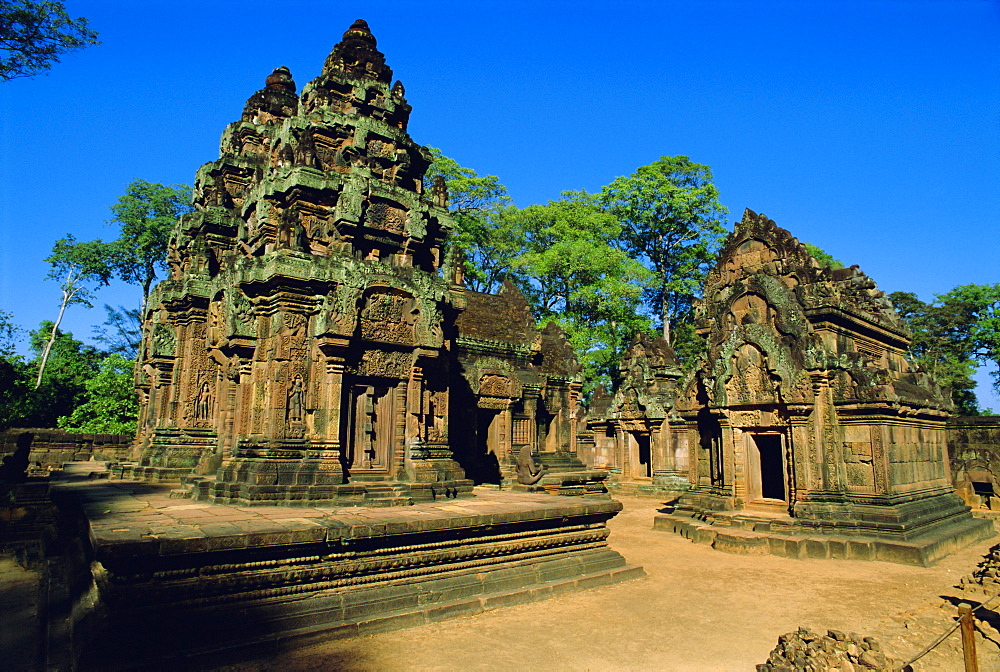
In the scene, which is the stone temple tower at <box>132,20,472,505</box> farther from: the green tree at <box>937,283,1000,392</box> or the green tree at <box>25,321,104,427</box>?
the green tree at <box>937,283,1000,392</box>

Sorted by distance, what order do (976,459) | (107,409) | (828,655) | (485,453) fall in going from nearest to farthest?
(828,655) → (976,459) → (485,453) → (107,409)

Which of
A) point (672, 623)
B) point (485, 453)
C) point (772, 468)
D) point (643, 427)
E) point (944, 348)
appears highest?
point (944, 348)

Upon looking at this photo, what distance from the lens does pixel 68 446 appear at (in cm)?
2197

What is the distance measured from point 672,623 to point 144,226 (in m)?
32.8

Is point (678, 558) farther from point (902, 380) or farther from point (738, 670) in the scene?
point (902, 380)

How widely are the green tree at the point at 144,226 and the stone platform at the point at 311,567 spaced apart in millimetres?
26304

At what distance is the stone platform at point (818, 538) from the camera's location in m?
10.1

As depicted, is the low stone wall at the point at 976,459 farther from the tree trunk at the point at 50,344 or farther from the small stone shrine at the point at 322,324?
the tree trunk at the point at 50,344

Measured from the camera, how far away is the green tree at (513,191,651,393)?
1054 inches

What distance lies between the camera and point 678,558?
33.1ft

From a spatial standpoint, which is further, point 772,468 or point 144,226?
point 144,226

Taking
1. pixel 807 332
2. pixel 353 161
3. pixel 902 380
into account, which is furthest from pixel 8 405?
pixel 902 380

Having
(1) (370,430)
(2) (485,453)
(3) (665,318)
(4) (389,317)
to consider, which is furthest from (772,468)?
(3) (665,318)

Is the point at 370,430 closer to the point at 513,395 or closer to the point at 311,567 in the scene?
the point at 311,567
